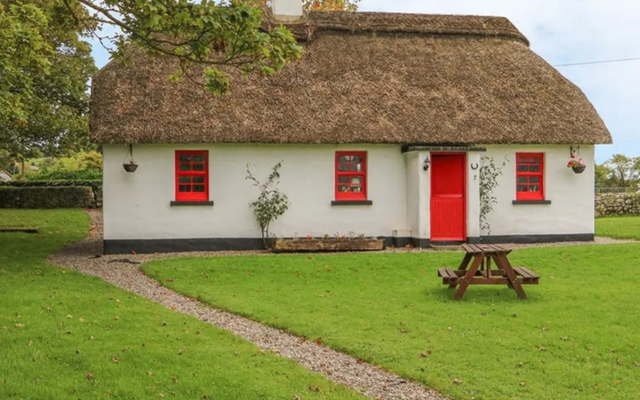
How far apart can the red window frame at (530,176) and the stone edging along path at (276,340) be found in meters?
10.4

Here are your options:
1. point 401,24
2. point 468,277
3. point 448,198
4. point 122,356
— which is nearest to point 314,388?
point 122,356

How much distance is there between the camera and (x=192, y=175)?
56.1 feet

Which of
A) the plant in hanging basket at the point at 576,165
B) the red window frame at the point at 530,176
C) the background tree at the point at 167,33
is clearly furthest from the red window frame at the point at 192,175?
the plant in hanging basket at the point at 576,165

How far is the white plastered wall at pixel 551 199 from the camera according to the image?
59.6ft

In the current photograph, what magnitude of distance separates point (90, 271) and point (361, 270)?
5572 mm

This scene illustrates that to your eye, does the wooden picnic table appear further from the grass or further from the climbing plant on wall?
the climbing plant on wall

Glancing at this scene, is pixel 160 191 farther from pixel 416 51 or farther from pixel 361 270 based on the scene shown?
pixel 416 51

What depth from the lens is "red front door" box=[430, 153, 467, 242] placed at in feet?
58.3

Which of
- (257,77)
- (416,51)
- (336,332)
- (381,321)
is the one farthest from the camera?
(416,51)

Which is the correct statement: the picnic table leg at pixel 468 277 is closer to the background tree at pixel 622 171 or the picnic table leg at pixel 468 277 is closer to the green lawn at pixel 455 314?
the green lawn at pixel 455 314

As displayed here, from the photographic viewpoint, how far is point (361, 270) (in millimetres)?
13617

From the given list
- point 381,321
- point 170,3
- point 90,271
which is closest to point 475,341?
point 381,321

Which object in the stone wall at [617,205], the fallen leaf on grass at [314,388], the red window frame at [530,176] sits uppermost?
the red window frame at [530,176]

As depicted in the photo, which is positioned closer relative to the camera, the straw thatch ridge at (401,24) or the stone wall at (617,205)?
the straw thatch ridge at (401,24)
